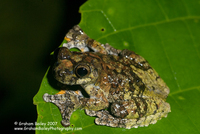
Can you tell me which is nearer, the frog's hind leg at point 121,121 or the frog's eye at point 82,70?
the frog's hind leg at point 121,121

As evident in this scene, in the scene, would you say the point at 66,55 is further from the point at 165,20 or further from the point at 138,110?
the point at 165,20

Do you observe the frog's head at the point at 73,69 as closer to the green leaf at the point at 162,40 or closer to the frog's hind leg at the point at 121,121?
the green leaf at the point at 162,40

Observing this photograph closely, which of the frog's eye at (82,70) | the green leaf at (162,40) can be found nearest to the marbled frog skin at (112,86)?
the frog's eye at (82,70)

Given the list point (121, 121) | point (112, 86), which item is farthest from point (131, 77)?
point (121, 121)

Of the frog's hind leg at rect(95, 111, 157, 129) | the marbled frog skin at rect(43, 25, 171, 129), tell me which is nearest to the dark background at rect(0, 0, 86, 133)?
the marbled frog skin at rect(43, 25, 171, 129)

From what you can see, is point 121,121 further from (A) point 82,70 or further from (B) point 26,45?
(B) point 26,45

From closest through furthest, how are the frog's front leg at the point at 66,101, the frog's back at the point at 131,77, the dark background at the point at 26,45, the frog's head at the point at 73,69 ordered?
1. the frog's front leg at the point at 66,101
2. the frog's head at the point at 73,69
3. the frog's back at the point at 131,77
4. the dark background at the point at 26,45

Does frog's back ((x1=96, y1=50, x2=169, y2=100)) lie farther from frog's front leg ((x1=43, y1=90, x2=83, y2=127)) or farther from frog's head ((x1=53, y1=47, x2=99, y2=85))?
frog's front leg ((x1=43, y1=90, x2=83, y2=127))

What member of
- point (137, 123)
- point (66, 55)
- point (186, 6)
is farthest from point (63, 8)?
point (137, 123)
